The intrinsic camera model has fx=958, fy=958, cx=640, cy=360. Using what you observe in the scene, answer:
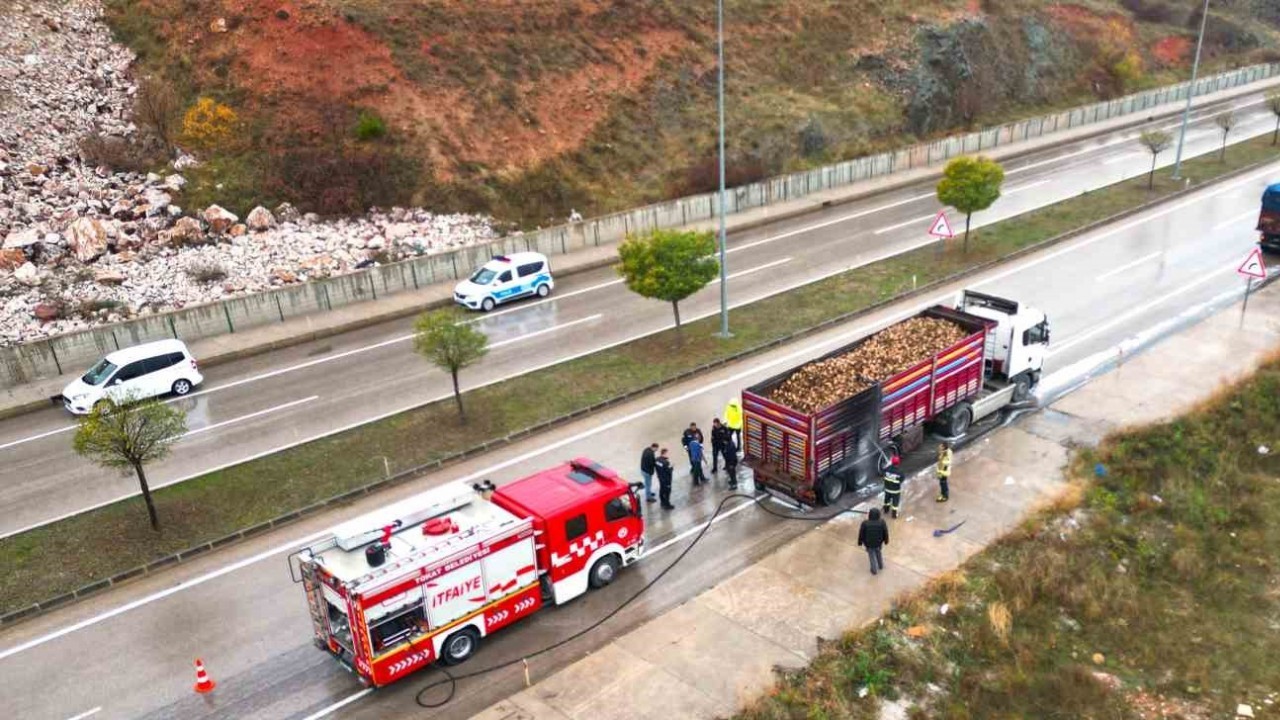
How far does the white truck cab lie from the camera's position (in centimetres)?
2275

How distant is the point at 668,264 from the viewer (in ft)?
92.1

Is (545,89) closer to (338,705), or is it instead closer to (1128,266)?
(1128,266)

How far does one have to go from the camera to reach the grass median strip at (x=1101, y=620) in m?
14.3

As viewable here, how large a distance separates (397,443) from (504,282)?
1157cm

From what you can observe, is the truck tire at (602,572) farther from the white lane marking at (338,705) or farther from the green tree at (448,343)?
the green tree at (448,343)

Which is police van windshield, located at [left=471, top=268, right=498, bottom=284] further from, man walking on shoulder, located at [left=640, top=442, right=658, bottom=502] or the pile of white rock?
man walking on shoulder, located at [left=640, top=442, right=658, bottom=502]

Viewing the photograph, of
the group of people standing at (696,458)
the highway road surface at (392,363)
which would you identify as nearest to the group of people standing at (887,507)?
the group of people standing at (696,458)

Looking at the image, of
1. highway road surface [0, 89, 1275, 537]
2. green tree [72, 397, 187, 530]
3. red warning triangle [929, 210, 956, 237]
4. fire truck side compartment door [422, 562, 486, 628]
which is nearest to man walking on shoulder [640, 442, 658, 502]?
fire truck side compartment door [422, 562, 486, 628]

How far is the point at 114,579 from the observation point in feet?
61.3

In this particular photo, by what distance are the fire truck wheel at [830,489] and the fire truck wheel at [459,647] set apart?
293 inches

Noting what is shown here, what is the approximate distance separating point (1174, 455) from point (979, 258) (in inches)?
619

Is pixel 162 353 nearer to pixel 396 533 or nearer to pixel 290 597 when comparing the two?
pixel 290 597

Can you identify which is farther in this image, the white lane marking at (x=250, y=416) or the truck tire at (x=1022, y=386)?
the white lane marking at (x=250, y=416)

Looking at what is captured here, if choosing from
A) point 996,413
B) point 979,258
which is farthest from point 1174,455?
point 979,258
